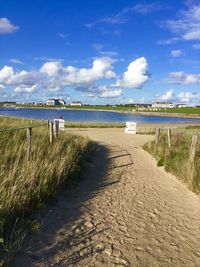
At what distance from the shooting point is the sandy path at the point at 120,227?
490 cm

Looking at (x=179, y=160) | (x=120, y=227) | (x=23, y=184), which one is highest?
(x=23, y=184)

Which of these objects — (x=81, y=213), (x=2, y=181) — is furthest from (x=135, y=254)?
(x=2, y=181)

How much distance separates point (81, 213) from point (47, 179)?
140 cm

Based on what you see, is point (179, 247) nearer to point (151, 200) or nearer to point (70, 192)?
point (151, 200)

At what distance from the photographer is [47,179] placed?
776 centimetres

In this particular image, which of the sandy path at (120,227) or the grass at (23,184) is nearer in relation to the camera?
the sandy path at (120,227)

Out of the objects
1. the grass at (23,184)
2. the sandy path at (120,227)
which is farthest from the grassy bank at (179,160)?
the grass at (23,184)

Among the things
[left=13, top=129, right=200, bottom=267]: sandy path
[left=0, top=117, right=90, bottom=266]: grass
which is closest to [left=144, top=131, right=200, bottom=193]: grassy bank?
[left=13, top=129, right=200, bottom=267]: sandy path

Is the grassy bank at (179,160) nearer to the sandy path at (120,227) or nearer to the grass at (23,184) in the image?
the sandy path at (120,227)

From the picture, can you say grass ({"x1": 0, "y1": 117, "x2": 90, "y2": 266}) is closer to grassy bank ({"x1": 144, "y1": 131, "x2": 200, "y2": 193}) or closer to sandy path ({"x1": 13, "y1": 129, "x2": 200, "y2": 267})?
sandy path ({"x1": 13, "y1": 129, "x2": 200, "y2": 267})

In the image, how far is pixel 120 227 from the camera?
6129 mm

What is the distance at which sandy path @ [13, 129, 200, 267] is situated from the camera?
16.1ft

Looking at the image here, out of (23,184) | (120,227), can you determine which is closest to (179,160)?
(120,227)

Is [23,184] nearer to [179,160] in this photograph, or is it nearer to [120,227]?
[120,227]
